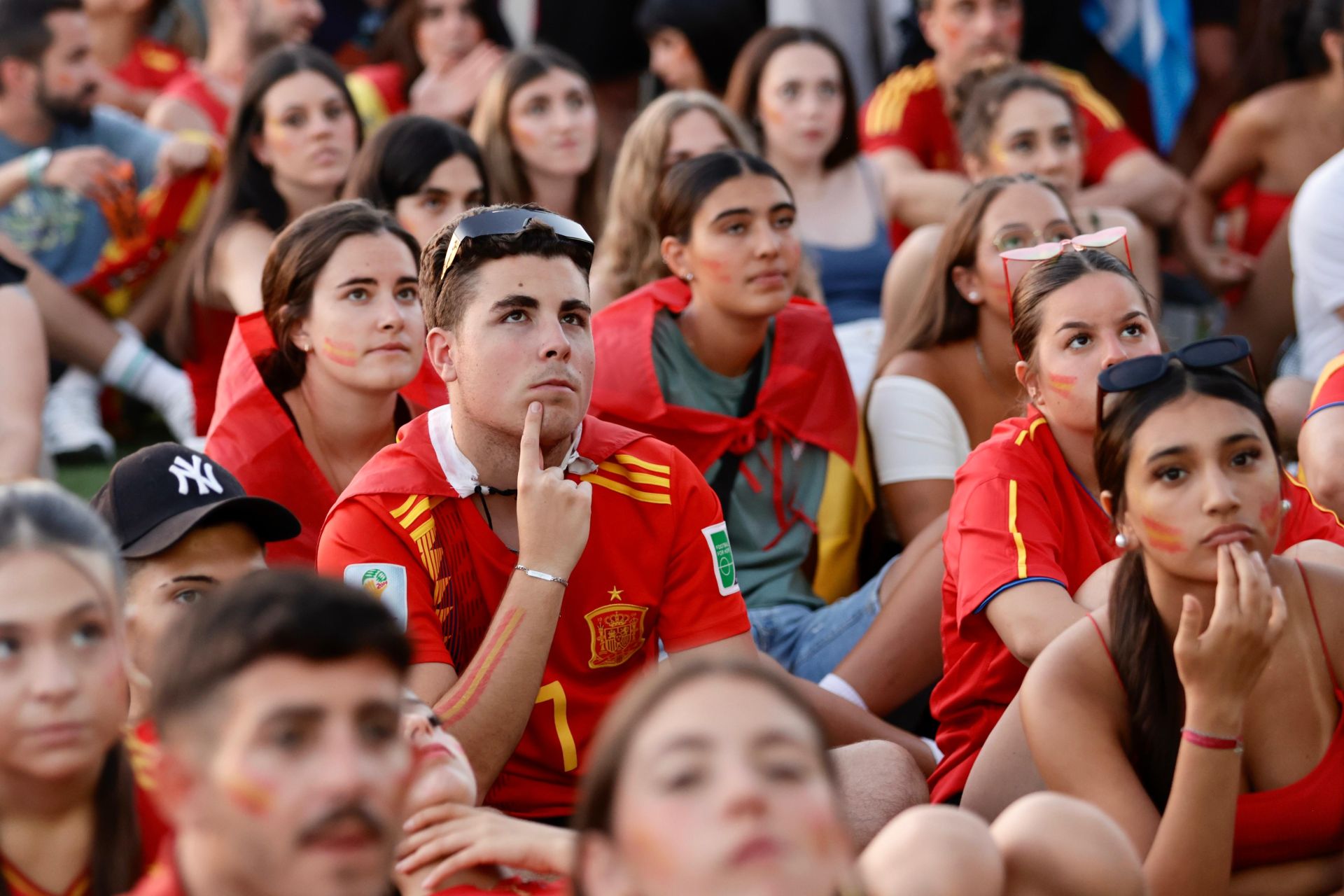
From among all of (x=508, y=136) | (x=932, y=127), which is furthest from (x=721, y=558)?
(x=932, y=127)

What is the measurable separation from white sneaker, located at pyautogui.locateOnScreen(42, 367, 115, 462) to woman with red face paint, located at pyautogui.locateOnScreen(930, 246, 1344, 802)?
313cm

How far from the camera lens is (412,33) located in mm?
6738

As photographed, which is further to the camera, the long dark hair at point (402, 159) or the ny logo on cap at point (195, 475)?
the long dark hair at point (402, 159)

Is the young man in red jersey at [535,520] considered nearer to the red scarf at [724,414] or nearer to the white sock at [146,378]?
the red scarf at [724,414]

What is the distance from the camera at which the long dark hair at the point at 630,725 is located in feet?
5.69

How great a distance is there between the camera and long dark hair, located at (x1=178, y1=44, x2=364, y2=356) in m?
4.96

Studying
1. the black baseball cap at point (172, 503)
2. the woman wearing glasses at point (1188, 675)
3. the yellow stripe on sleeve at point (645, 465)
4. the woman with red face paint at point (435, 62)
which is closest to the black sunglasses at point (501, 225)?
the yellow stripe on sleeve at point (645, 465)

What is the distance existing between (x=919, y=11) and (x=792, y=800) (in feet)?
17.5

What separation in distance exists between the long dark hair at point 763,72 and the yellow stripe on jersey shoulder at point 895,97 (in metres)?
0.37

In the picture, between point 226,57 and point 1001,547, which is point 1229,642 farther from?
point 226,57

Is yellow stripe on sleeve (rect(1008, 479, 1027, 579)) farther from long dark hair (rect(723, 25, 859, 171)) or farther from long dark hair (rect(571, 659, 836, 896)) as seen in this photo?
long dark hair (rect(723, 25, 859, 171))

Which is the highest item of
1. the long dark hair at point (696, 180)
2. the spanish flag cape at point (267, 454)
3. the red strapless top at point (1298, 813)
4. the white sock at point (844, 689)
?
the long dark hair at point (696, 180)

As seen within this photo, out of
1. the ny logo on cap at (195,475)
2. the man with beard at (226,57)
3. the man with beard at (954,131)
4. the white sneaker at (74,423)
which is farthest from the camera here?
the man with beard at (226,57)

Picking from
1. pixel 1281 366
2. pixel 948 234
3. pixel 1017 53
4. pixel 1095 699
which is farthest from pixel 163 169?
pixel 1095 699
